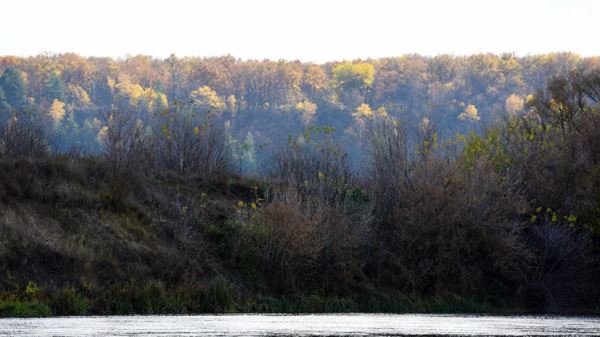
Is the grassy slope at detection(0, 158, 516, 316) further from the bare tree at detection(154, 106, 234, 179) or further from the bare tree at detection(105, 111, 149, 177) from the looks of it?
the bare tree at detection(154, 106, 234, 179)

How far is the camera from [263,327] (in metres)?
37.5

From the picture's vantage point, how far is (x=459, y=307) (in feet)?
190

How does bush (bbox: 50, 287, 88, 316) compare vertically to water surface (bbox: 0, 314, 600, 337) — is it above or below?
below

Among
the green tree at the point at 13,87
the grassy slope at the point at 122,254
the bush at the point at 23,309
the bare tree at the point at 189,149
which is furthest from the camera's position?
the green tree at the point at 13,87

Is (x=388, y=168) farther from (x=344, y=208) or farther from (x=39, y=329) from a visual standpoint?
(x=39, y=329)

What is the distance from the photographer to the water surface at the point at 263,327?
107 feet

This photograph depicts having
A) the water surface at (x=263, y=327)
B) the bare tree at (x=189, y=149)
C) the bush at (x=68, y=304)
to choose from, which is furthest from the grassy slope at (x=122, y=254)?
the bare tree at (x=189, y=149)

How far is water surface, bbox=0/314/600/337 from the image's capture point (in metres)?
32.5

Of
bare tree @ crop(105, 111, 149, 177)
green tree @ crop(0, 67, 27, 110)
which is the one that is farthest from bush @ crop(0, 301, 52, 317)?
green tree @ crop(0, 67, 27, 110)

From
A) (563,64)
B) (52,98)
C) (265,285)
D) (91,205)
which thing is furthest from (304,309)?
(563,64)

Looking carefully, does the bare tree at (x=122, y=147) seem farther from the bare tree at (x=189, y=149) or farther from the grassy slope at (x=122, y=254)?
the bare tree at (x=189, y=149)

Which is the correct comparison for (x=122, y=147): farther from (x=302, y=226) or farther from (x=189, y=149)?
(x=302, y=226)

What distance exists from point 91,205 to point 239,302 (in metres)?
9.51

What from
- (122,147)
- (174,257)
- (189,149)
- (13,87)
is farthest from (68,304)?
(13,87)
